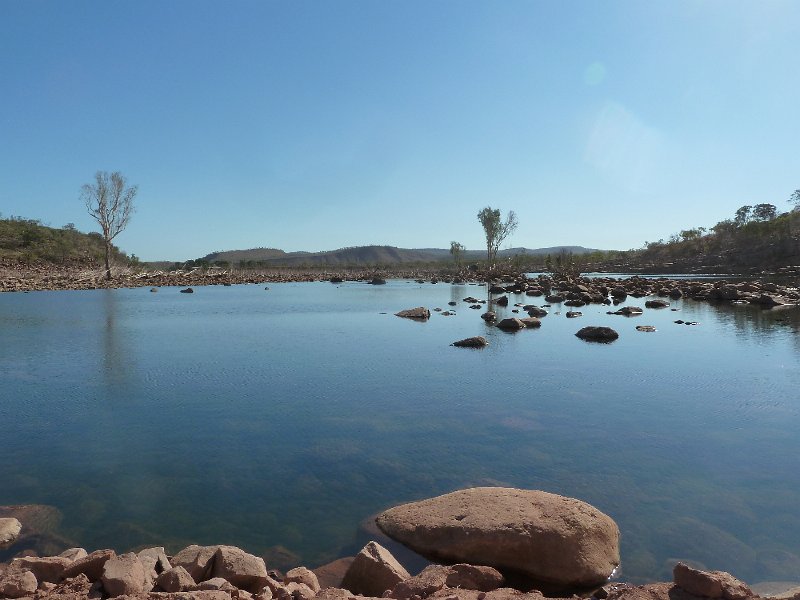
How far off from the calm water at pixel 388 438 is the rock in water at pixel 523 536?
0.44 metres

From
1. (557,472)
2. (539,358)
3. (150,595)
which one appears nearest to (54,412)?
(150,595)

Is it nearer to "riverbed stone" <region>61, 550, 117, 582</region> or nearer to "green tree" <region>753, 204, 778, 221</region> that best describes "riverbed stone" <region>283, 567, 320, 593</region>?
"riverbed stone" <region>61, 550, 117, 582</region>

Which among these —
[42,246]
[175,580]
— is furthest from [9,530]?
[42,246]

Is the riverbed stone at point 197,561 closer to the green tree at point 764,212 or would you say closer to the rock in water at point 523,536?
the rock in water at point 523,536

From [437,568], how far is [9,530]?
4.89 metres

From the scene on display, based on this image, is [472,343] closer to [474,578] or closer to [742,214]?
[474,578]

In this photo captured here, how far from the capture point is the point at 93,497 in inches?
290

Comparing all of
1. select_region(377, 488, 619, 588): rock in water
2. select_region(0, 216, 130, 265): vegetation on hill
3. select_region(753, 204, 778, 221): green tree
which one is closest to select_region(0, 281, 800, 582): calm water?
select_region(377, 488, 619, 588): rock in water

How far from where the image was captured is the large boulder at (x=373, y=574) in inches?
194

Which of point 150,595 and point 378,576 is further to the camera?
point 378,576

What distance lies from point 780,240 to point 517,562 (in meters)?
91.5

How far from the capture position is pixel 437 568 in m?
5.05

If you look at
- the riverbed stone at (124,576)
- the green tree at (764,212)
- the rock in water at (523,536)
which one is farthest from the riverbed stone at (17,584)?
the green tree at (764,212)

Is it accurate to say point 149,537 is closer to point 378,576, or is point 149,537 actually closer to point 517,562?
point 378,576
